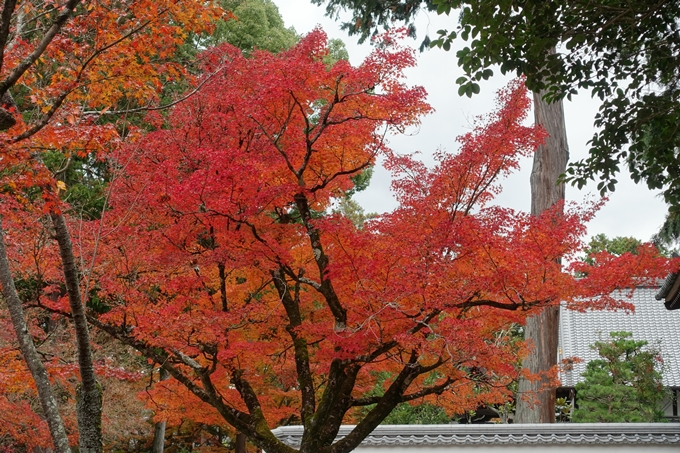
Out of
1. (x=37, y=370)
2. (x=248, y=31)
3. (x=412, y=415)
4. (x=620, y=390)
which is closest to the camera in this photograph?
(x=37, y=370)

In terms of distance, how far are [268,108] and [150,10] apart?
3559 millimetres

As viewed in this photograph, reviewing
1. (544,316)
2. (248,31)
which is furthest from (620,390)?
(248,31)

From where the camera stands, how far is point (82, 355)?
503 cm

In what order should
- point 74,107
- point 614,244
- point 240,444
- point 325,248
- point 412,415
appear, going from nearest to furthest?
point 74,107
point 325,248
point 240,444
point 412,415
point 614,244

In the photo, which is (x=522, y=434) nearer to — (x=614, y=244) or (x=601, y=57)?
(x=601, y=57)

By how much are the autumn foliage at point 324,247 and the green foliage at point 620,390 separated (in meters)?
4.65

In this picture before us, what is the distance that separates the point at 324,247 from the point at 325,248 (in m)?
0.02

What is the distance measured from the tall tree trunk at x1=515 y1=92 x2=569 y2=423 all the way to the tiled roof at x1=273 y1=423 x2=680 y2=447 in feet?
2.79

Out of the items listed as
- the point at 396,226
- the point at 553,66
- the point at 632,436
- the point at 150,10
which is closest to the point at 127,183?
the point at 396,226

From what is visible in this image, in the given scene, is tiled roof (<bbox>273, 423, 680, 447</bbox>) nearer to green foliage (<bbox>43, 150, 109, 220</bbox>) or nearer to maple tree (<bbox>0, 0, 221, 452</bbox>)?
maple tree (<bbox>0, 0, 221, 452</bbox>)

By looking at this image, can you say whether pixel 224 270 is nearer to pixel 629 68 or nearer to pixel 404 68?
pixel 404 68

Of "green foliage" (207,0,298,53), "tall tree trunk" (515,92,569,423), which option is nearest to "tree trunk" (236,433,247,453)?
"tall tree trunk" (515,92,569,423)

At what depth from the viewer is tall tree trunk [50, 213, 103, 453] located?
4852mm

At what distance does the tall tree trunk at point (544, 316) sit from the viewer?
11.3 meters
